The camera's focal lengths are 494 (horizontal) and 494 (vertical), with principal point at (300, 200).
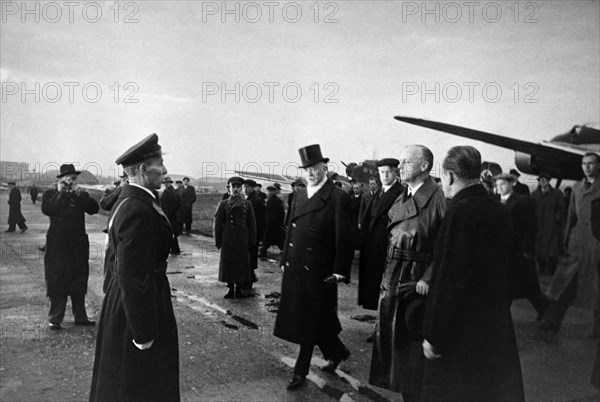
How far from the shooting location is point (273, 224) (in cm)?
1255

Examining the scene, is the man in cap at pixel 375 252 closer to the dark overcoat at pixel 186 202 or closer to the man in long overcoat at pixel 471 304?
the man in long overcoat at pixel 471 304

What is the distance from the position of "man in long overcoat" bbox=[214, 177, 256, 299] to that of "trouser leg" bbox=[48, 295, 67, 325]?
249cm

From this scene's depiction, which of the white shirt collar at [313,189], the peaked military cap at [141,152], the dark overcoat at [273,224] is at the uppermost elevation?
the peaked military cap at [141,152]

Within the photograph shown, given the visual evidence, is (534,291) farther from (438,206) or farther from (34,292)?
(34,292)

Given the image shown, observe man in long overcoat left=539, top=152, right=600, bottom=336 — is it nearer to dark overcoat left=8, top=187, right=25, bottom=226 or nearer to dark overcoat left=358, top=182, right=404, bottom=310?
dark overcoat left=358, top=182, right=404, bottom=310

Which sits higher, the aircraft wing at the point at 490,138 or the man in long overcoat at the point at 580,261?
the aircraft wing at the point at 490,138

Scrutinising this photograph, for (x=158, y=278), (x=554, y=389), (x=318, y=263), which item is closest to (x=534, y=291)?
(x=554, y=389)

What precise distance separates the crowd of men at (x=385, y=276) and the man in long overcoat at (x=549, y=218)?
287cm

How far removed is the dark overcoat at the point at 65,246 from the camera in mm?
5742

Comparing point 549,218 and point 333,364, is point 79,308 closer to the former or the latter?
point 333,364

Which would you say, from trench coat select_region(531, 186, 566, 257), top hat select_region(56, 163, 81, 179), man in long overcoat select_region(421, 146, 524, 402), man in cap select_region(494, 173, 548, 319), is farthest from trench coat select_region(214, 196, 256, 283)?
man in long overcoat select_region(421, 146, 524, 402)

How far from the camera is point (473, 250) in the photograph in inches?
98.3

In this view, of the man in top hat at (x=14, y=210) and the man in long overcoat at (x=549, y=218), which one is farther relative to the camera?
the man in top hat at (x=14, y=210)

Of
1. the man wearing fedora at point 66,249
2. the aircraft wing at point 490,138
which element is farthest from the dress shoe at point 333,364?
the man wearing fedora at point 66,249
